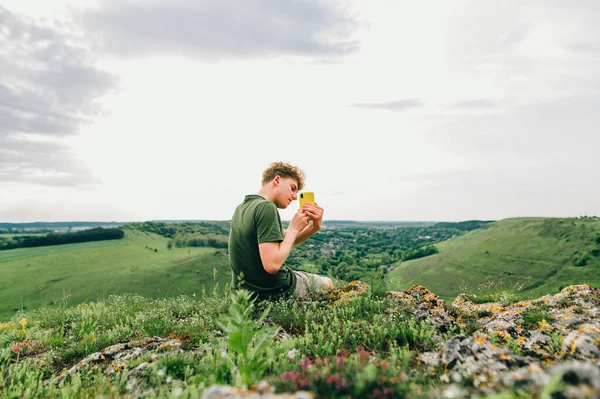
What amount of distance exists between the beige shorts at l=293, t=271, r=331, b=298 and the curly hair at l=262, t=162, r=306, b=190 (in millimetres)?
2012

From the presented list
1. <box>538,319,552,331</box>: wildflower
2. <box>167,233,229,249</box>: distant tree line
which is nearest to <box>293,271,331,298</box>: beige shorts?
<box>538,319,552,331</box>: wildflower

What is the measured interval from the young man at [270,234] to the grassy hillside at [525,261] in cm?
7403

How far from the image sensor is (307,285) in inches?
263

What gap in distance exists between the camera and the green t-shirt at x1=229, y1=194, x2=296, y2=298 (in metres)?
4.76

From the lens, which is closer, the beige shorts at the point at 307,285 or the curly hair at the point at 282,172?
the curly hair at the point at 282,172

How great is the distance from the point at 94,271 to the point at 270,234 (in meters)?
103

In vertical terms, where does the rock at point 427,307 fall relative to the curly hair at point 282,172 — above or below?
below

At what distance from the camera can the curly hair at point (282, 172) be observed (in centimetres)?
583

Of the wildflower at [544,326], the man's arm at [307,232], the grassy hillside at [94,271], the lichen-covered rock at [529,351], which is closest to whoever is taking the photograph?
the lichen-covered rock at [529,351]

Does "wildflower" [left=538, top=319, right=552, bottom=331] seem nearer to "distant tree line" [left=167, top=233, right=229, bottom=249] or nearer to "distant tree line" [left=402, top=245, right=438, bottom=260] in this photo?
"distant tree line" [left=402, top=245, right=438, bottom=260]

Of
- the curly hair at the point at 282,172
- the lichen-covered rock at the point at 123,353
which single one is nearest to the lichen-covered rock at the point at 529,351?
the curly hair at the point at 282,172

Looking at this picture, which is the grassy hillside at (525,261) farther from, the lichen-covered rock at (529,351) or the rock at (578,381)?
the rock at (578,381)

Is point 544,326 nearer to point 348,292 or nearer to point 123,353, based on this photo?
point 348,292

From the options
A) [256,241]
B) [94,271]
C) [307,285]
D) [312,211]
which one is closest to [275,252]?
[256,241]
